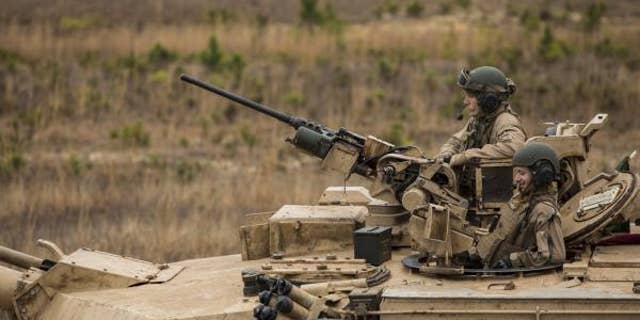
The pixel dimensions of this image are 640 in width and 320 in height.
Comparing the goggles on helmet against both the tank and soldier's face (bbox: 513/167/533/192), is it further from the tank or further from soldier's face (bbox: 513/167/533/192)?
soldier's face (bbox: 513/167/533/192)

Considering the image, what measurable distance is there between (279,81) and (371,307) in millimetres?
20567

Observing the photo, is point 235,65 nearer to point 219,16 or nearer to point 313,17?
point 313,17

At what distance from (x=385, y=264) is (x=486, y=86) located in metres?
1.81

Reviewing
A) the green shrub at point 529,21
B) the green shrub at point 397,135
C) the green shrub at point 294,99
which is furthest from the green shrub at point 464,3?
the green shrub at point 397,135

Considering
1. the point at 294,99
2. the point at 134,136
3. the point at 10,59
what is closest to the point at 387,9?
the point at 294,99

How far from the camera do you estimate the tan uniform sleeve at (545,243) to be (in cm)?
1240

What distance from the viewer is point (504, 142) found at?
13.4m

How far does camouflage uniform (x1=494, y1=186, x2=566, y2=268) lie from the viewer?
1243cm

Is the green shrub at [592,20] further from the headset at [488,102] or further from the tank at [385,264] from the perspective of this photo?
the headset at [488,102]

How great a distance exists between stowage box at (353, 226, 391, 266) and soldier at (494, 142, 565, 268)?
0.99 m

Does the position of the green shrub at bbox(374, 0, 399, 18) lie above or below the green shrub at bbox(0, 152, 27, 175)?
above

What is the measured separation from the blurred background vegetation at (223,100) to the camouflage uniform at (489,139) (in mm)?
7381

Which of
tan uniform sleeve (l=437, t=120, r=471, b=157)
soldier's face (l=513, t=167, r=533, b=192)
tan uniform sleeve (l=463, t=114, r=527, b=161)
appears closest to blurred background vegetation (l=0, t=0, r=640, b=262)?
tan uniform sleeve (l=437, t=120, r=471, b=157)

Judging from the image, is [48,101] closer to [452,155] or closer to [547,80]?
[547,80]
